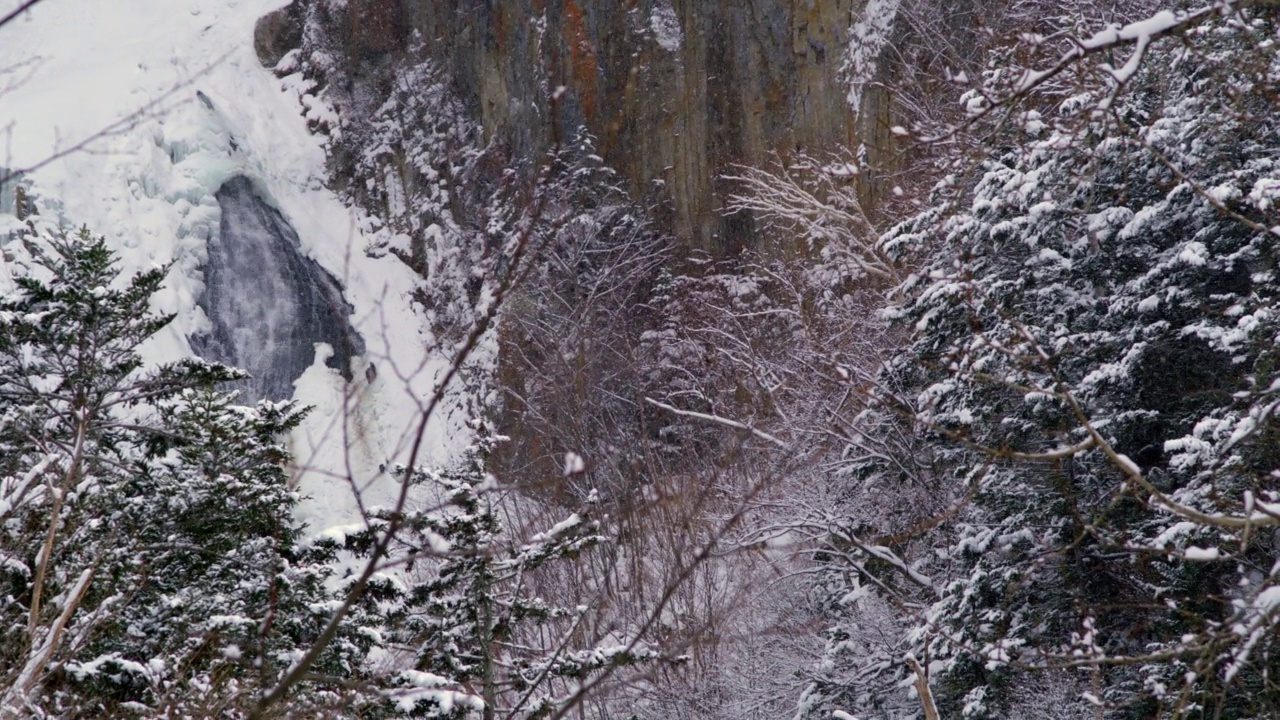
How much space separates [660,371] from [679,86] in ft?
17.5

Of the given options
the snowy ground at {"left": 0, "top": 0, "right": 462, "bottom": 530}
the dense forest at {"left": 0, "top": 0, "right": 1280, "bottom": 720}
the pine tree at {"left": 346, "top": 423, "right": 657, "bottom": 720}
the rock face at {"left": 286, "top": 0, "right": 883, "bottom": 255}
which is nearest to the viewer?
the dense forest at {"left": 0, "top": 0, "right": 1280, "bottom": 720}

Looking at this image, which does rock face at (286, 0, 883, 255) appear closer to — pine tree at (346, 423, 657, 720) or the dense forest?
the dense forest

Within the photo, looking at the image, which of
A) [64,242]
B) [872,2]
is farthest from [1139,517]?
[872,2]

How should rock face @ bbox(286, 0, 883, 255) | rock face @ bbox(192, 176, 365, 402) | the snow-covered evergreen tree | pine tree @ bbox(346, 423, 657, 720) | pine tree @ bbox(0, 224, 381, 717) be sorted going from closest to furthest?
pine tree @ bbox(346, 423, 657, 720) → pine tree @ bbox(0, 224, 381, 717) → the snow-covered evergreen tree → rock face @ bbox(286, 0, 883, 255) → rock face @ bbox(192, 176, 365, 402)

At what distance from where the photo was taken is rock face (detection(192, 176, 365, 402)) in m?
20.2

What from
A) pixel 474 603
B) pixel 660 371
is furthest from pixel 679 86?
pixel 474 603

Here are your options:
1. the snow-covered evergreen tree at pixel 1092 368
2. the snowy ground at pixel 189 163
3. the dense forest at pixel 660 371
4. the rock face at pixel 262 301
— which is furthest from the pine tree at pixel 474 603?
the rock face at pixel 262 301

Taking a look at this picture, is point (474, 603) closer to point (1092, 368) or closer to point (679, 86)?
point (1092, 368)

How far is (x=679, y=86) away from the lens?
19594mm

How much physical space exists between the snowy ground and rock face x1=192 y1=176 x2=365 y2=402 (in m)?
0.28

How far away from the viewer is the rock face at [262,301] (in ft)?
66.4

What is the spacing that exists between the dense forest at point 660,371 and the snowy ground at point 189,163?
4.2 inches

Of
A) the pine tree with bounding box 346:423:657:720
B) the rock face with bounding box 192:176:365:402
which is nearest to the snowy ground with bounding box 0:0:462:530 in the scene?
the rock face with bounding box 192:176:365:402

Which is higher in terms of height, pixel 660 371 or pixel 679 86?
pixel 679 86
